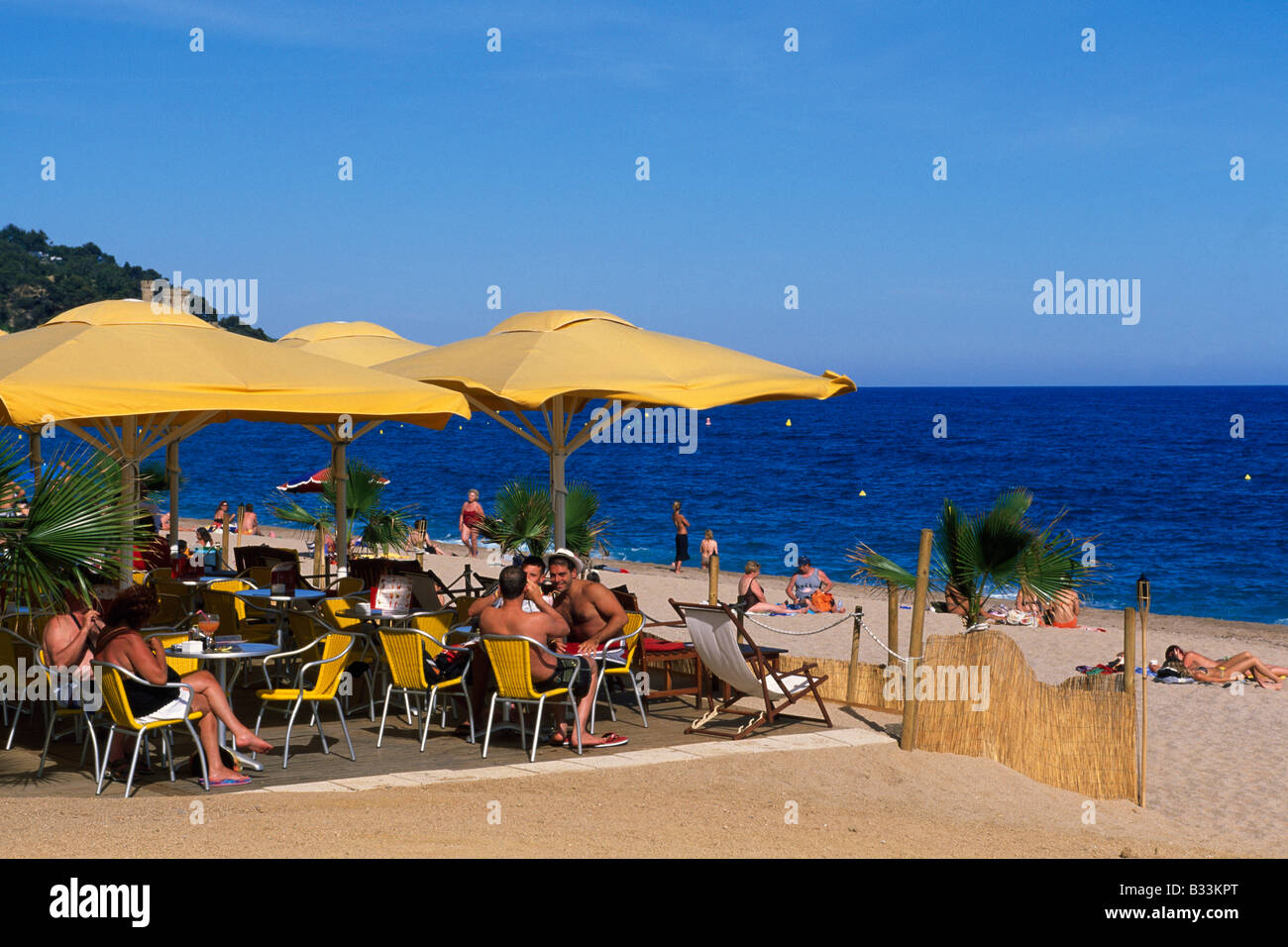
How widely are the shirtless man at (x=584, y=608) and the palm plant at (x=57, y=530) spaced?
2757 millimetres

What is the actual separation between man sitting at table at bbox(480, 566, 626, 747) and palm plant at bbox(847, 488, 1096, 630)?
7.84ft

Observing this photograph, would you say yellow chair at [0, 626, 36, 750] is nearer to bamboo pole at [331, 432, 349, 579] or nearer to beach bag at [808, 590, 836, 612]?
bamboo pole at [331, 432, 349, 579]

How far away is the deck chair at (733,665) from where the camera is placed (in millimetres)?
8047

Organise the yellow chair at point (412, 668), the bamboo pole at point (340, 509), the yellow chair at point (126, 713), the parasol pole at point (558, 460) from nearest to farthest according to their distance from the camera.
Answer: the yellow chair at point (126, 713) → the yellow chair at point (412, 668) → the parasol pole at point (558, 460) → the bamboo pole at point (340, 509)

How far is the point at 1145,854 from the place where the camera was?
6.26 m

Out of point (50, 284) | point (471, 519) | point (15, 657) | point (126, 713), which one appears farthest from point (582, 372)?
point (50, 284)

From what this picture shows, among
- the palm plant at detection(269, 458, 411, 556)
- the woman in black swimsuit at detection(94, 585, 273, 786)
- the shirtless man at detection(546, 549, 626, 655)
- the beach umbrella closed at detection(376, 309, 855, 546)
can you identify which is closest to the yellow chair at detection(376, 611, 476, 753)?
the shirtless man at detection(546, 549, 626, 655)

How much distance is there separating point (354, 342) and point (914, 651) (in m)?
6.44

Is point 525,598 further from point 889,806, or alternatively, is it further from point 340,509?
point 340,509

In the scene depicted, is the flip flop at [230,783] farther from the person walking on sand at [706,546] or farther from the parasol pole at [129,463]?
the person walking on sand at [706,546]

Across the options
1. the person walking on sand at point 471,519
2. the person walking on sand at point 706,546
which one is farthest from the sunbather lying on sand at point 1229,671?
the person walking on sand at point 471,519

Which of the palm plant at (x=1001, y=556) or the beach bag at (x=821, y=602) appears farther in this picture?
the beach bag at (x=821, y=602)

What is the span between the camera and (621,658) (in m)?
8.45
